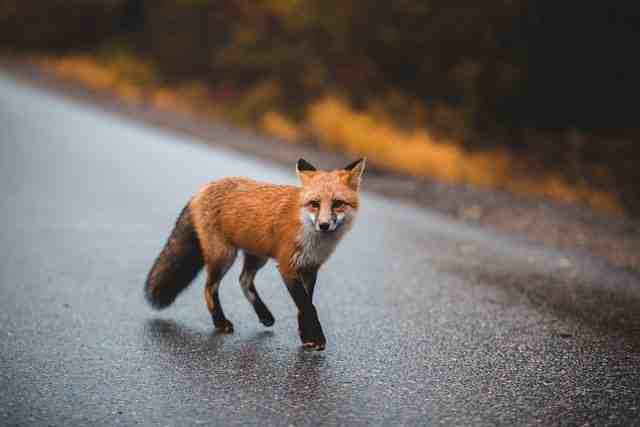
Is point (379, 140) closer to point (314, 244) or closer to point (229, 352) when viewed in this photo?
point (314, 244)

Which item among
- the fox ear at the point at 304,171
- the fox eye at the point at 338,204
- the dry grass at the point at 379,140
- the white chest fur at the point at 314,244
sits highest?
the fox ear at the point at 304,171

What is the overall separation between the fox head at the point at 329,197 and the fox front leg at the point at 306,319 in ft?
1.28

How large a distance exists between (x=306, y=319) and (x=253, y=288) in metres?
0.75

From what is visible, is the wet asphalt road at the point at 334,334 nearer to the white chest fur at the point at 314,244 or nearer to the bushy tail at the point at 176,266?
the bushy tail at the point at 176,266

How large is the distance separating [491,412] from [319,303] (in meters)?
2.17

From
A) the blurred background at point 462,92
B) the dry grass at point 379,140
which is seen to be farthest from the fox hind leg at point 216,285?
the blurred background at point 462,92

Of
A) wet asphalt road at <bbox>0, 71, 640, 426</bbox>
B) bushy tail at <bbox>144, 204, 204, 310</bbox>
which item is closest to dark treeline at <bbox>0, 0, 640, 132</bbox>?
wet asphalt road at <bbox>0, 71, 640, 426</bbox>

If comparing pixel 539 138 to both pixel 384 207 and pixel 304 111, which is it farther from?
pixel 384 207

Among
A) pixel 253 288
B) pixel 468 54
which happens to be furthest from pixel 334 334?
pixel 468 54

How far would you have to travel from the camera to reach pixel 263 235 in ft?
15.3

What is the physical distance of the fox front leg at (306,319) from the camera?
4398 millimetres

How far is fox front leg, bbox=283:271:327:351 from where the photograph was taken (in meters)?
4.40

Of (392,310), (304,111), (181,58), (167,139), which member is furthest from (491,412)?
(181,58)

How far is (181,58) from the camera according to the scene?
2808 cm
